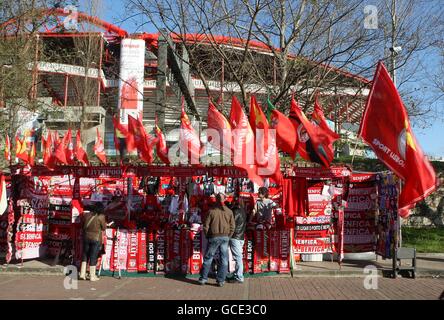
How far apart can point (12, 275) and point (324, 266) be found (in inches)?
272

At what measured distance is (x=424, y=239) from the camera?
15.9 meters

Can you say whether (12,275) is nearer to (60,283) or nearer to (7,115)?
(60,283)

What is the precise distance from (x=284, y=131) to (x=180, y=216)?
122 inches

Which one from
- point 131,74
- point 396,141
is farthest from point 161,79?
point 396,141

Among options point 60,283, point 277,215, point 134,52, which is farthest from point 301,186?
point 134,52

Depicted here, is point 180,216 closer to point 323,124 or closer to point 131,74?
point 323,124

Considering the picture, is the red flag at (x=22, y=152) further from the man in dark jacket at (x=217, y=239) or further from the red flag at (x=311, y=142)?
the red flag at (x=311, y=142)

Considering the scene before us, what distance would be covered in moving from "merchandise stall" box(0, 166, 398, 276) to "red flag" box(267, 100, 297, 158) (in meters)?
0.91

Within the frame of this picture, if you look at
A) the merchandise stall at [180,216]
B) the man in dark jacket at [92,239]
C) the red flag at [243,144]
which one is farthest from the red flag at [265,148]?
the man in dark jacket at [92,239]

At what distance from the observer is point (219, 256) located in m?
9.34

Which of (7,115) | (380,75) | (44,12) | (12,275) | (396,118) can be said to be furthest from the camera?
(7,115)

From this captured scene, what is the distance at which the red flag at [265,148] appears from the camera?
29.5 feet

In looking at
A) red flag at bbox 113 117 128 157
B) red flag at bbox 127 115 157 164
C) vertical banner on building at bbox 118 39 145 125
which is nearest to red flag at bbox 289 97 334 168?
red flag at bbox 127 115 157 164

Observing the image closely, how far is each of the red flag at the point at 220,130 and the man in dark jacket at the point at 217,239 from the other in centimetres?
127
